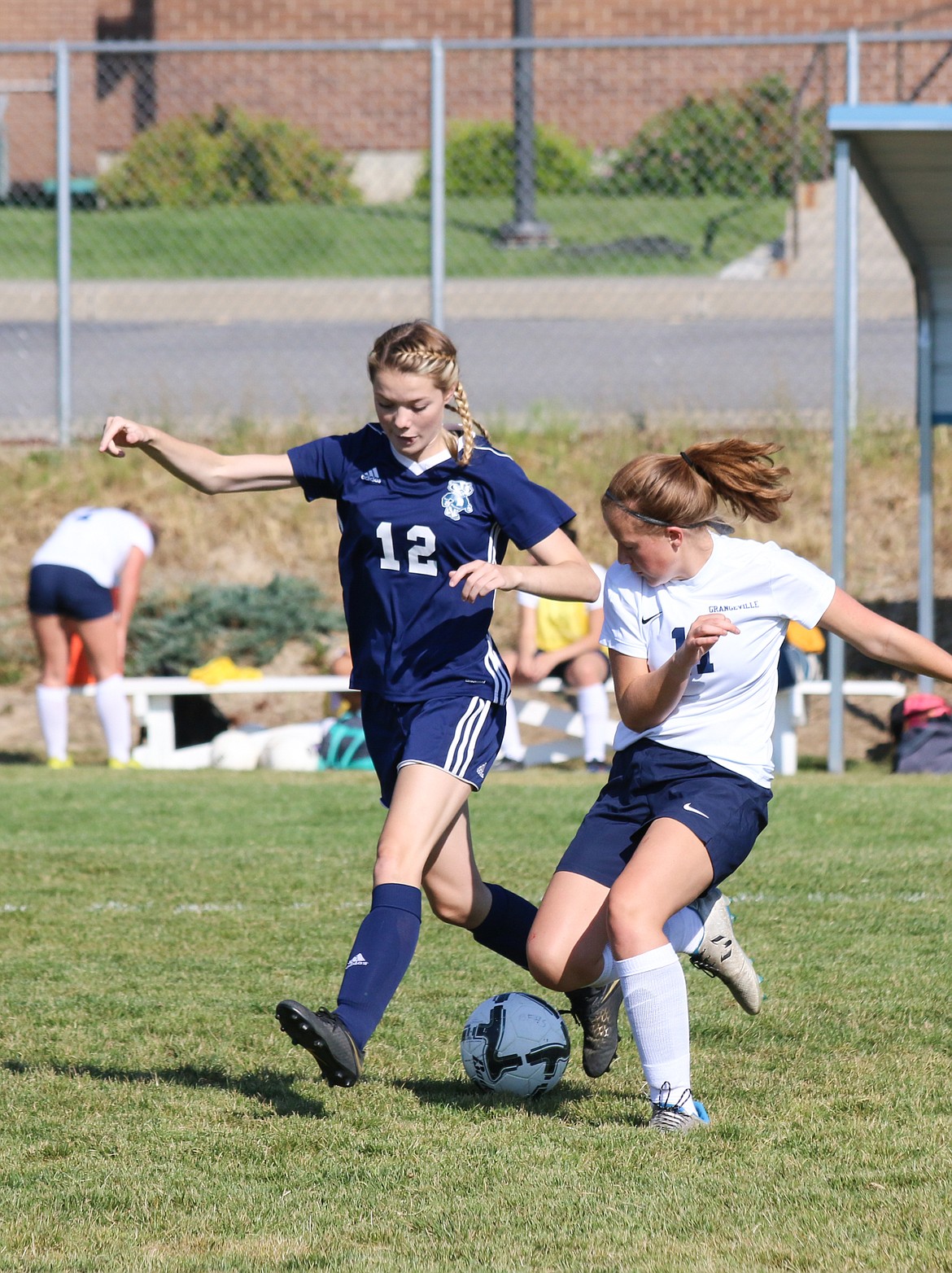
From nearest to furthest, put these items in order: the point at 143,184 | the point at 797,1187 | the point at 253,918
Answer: the point at 797,1187
the point at 253,918
the point at 143,184

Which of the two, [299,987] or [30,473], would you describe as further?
[30,473]

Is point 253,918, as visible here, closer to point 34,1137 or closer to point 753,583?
point 34,1137

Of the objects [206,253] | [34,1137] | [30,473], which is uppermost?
[206,253]

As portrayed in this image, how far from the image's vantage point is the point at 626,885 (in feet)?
12.8

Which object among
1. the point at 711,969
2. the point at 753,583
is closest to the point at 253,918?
the point at 711,969

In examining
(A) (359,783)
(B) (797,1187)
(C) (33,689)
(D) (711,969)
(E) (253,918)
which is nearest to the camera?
(B) (797,1187)

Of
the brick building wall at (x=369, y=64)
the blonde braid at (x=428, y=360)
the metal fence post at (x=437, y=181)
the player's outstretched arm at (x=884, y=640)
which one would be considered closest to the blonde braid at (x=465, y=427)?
the blonde braid at (x=428, y=360)

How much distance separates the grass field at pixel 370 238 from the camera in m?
15.8

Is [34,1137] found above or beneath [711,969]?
beneath

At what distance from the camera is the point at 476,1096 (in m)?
4.24

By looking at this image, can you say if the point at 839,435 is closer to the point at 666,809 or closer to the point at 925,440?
the point at 925,440

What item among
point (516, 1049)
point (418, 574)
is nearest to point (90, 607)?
point (418, 574)

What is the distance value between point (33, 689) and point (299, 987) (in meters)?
8.19

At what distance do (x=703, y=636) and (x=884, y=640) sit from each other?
0.63 m
